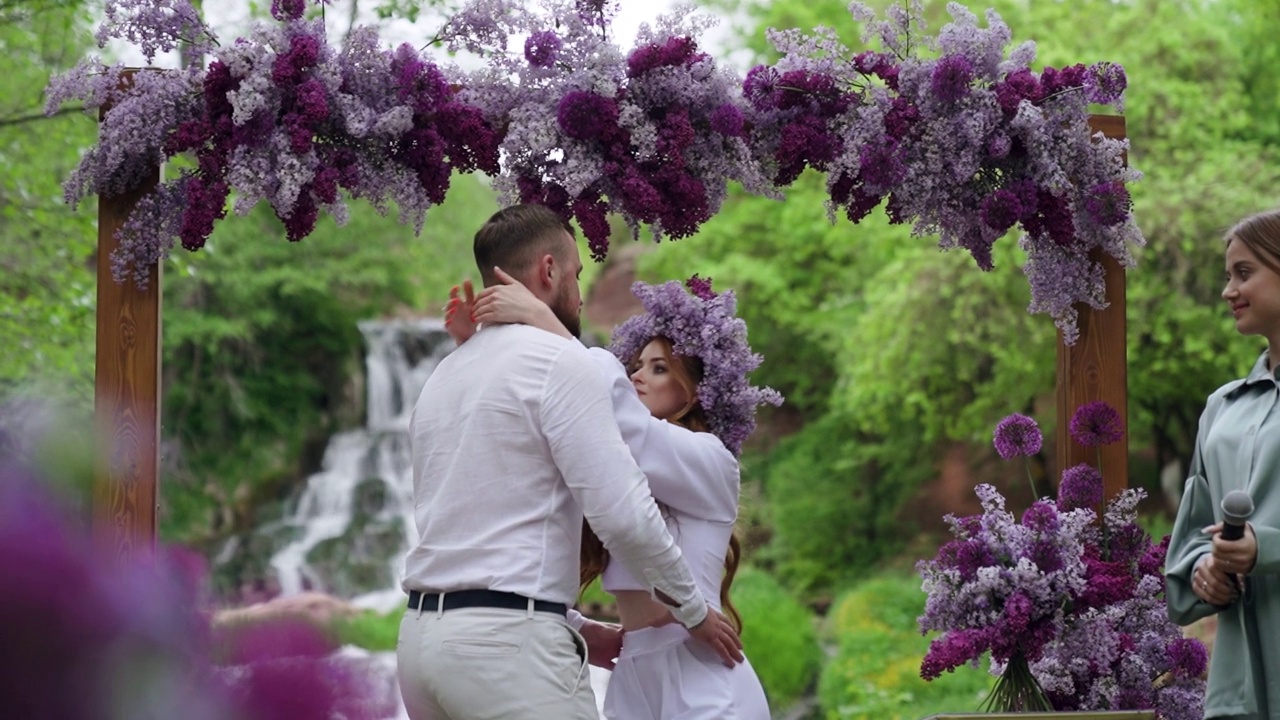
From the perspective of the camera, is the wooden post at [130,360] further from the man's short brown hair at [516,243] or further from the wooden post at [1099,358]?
the wooden post at [1099,358]

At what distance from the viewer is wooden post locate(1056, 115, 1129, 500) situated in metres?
4.70

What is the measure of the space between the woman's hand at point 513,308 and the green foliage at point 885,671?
21.2 ft

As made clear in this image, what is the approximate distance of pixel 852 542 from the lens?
18.9 m

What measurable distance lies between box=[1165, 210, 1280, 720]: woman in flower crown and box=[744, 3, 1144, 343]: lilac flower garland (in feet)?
3.00

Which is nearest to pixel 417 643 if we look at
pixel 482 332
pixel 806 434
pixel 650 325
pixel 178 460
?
pixel 482 332

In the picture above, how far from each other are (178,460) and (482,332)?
633 inches

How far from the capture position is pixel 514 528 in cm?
304

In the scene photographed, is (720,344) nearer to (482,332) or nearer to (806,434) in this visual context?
(482,332)

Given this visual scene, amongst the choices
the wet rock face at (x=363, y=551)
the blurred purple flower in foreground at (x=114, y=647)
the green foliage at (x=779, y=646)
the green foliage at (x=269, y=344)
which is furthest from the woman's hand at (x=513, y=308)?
the green foliage at (x=269, y=344)

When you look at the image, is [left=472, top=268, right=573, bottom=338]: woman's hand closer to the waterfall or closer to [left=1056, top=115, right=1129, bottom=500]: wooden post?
[left=1056, top=115, right=1129, bottom=500]: wooden post

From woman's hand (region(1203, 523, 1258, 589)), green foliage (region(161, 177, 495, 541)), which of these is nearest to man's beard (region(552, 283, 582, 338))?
woman's hand (region(1203, 523, 1258, 589))

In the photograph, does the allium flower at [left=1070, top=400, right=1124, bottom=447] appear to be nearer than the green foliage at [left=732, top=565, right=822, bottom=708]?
Yes

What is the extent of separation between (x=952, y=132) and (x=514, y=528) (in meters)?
2.20

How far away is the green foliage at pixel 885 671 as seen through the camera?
10.6m
